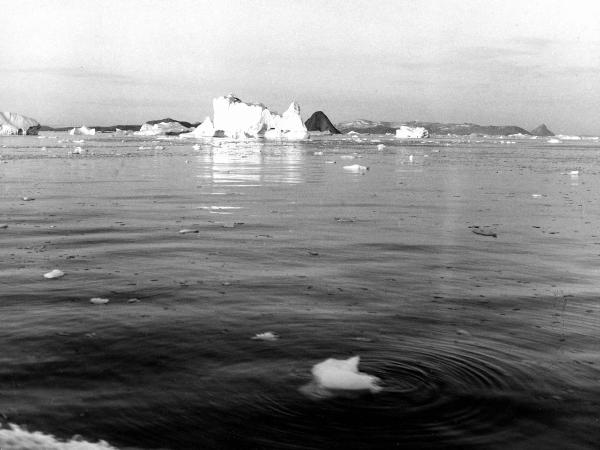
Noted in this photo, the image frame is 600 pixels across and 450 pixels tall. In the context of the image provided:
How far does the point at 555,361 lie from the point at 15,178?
2420cm

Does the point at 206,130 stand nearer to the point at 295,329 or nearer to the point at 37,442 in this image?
the point at 295,329

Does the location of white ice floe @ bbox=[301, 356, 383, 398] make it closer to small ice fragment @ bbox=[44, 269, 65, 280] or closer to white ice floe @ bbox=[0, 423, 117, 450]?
white ice floe @ bbox=[0, 423, 117, 450]

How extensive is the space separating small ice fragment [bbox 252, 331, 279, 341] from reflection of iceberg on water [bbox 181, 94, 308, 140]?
119649mm

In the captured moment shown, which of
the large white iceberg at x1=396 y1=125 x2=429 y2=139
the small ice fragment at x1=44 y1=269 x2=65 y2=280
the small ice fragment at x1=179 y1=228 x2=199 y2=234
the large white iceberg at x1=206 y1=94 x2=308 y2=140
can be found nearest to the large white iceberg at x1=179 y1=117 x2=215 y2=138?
the large white iceberg at x1=206 y1=94 x2=308 y2=140

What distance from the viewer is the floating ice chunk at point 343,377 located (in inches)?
211

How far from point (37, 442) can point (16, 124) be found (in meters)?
145

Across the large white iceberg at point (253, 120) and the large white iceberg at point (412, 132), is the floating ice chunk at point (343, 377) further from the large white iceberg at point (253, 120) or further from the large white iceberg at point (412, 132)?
the large white iceberg at point (412, 132)

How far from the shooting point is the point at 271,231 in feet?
43.8

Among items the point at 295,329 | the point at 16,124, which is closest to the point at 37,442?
the point at 295,329

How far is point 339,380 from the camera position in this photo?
17.9ft

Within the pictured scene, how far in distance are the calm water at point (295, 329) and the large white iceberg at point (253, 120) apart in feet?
368

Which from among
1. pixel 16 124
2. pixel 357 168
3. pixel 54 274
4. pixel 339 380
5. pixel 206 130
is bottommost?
pixel 339 380

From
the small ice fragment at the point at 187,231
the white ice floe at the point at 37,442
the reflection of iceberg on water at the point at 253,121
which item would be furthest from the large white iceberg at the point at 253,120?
the white ice floe at the point at 37,442

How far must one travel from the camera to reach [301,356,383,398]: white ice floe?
17.4 ft
